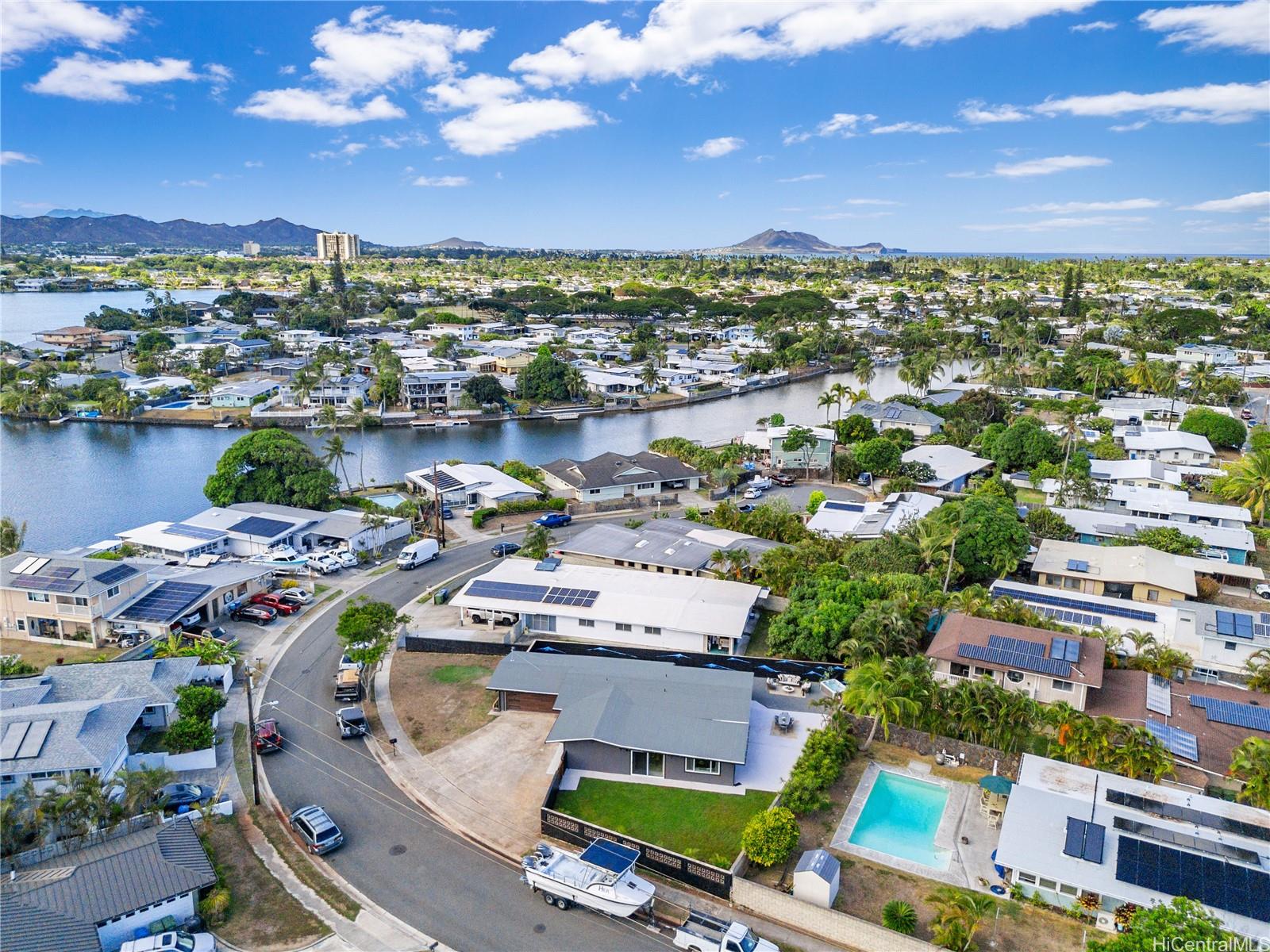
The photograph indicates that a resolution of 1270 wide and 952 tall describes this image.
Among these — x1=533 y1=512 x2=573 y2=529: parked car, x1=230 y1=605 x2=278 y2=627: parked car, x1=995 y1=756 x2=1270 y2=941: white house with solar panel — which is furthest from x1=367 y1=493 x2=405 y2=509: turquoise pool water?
x1=995 y1=756 x2=1270 y2=941: white house with solar panel

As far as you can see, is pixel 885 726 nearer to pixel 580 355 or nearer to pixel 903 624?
pixel 903 624

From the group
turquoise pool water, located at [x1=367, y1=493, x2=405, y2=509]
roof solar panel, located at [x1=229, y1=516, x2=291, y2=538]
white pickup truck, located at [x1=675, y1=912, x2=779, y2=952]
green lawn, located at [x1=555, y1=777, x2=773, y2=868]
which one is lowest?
green lawn, located at [x1=555, y1=777, x2=773, y2=868]

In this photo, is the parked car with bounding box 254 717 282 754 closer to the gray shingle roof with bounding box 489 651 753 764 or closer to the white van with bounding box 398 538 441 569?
the gray shingle roof with bounding box 489 651 753 764

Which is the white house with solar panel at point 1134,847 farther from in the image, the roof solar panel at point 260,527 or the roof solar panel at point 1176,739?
the roof solar panel at point 260,527

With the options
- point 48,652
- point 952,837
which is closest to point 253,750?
point 48,652

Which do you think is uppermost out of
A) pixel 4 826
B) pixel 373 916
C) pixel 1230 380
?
pixel 1230 380

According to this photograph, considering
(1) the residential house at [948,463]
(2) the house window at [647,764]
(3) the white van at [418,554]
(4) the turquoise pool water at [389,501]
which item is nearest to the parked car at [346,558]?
(3) the white van at [418,554]

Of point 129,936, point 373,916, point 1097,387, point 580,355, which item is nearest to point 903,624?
point 373,916
